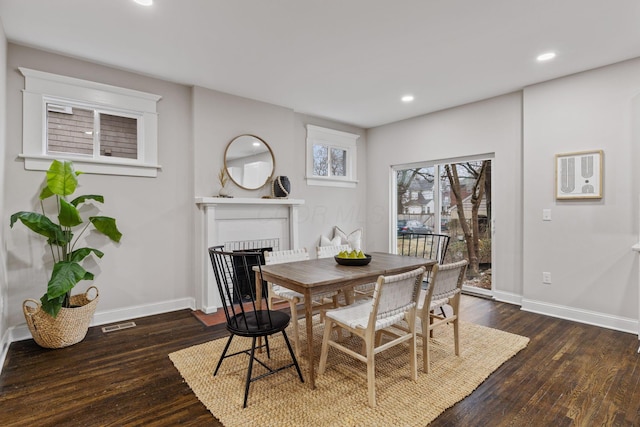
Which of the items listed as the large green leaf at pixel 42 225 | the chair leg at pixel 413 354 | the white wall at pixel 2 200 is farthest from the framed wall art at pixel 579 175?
the white wall at pixel 2 200

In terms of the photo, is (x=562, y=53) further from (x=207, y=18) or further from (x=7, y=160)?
(x=7, y=160)

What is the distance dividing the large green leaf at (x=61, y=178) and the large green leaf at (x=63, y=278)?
0.62 metres

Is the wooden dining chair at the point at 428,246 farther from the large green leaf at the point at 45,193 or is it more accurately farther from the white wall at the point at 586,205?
the large green leaf at the point at 45,193

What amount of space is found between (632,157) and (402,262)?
2517 millimetres

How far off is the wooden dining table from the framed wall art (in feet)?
6.35

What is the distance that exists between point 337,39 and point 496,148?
268 centimetres

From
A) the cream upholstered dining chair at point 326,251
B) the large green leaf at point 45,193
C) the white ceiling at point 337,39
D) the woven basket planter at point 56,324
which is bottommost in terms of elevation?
the woven basket planter at point 56,324

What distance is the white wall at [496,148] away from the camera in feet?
13.6

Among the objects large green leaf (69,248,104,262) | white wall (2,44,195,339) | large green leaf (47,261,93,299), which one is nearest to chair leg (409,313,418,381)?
large green leaf (47,261,93,299)

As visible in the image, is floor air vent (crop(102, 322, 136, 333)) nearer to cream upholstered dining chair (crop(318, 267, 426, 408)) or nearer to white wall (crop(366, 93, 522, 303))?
cream upholstered dining chair (crop(318, 267, 426, 408))

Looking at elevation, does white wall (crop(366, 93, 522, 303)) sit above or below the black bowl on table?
above

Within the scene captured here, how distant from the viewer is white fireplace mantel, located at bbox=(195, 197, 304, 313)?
150 inches

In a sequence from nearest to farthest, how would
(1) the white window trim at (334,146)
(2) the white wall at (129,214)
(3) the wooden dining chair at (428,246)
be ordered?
(2) the white wall at (129,214)
(3) the wooden dining chair at (428,246)
(1) the white window trim at (334,146)

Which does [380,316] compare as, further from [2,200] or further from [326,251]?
[2,200]
